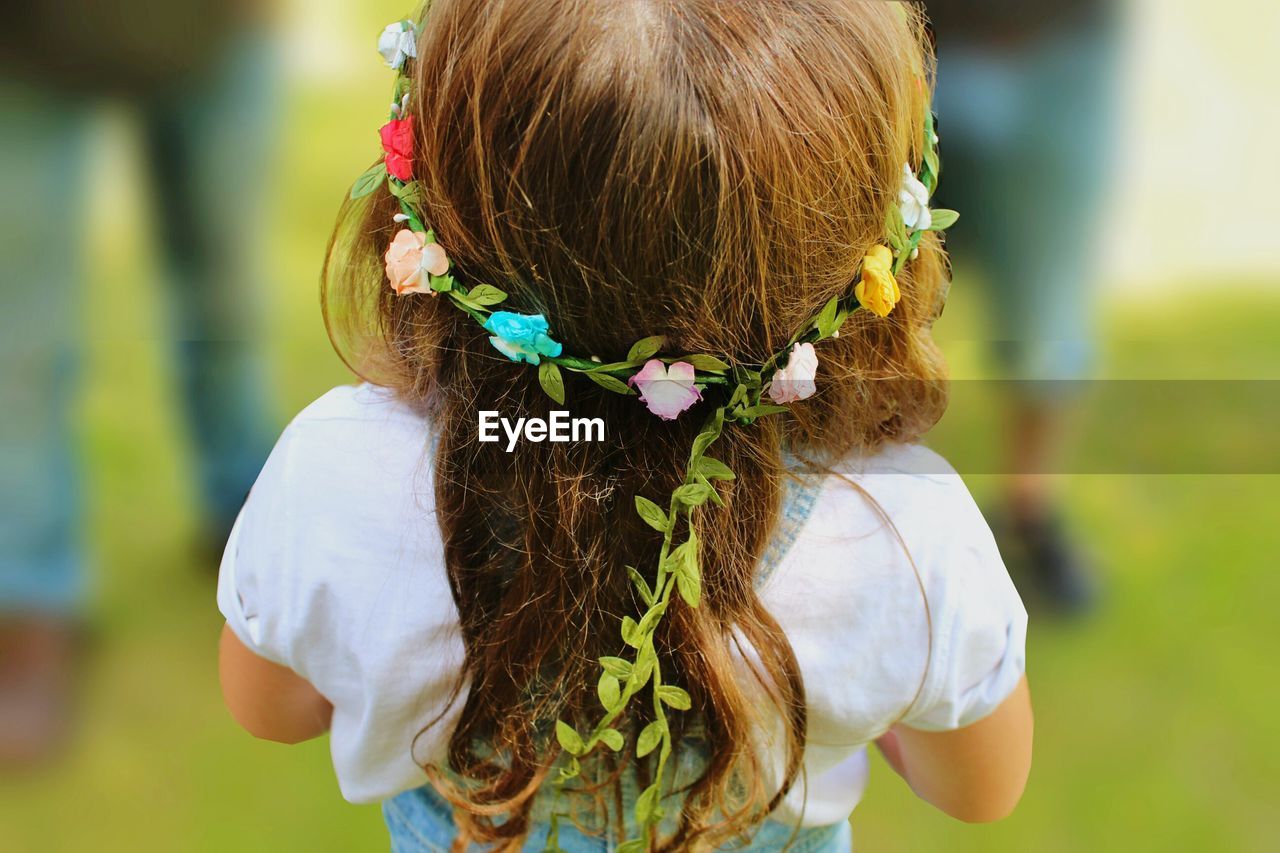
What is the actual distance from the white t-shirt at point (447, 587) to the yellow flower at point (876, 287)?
0.12 m

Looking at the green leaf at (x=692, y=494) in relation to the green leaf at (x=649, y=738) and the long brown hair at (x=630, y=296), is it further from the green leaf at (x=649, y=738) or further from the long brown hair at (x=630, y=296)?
the green leaf at (x=649, y=738)

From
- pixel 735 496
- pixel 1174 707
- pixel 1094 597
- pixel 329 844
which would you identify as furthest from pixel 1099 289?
pixel 329 844

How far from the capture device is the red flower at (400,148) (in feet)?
1.82

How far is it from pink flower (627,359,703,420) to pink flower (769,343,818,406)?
0.05 metres

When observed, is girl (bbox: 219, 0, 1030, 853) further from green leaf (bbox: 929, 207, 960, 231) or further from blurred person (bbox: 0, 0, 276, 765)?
blurred person (bbox: 0, 0, 276, 765)

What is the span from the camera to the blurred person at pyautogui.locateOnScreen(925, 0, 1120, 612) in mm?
1002

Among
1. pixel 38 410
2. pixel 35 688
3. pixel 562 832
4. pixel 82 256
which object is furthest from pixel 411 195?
pixel 35 688

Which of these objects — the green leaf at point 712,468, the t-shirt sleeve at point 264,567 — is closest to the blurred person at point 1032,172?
the green leaf at point 712,468

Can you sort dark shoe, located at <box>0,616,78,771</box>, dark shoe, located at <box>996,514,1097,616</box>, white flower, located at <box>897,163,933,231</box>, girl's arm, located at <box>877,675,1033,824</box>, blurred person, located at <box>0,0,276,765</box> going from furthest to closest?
dark shoe, located at <box>996,514,1097,616</box>, dark shoe, located at <box>0,616,78,771</box>, blurred person, located at <box>0,0,276,765</box>, girl's arm, located at <box>877,675,1033,824</box>, white flower, located at <box>897,163,933,231</box>

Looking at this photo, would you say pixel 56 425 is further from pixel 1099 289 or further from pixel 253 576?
pixel 1099 289

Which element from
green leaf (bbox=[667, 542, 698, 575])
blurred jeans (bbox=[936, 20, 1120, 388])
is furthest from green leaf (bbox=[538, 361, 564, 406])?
blurred jeans (bbox=[936, 20, 1120, 388])

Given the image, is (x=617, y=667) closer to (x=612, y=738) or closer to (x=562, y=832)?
(x=612, y=738)

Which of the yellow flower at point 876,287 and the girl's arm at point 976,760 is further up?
the yellow flower at point 876,287

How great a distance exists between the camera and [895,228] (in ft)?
1.85
